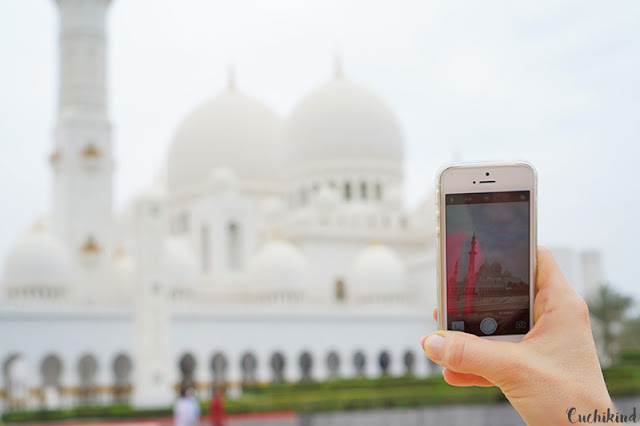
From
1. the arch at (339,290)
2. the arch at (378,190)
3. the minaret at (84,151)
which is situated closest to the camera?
the minaret at (84,151)

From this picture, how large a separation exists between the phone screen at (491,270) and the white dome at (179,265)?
77.9ft

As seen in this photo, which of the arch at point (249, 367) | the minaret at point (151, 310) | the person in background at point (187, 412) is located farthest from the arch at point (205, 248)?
the person in background at point (187, 412)

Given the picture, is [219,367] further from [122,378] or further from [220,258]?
[220,258]

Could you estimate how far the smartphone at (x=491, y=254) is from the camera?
1601mm

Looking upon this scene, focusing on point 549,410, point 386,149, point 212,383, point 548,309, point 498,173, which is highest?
point 386,149

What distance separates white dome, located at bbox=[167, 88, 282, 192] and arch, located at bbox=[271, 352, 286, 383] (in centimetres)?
941

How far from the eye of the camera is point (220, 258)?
28.4m

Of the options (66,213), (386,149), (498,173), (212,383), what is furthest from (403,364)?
(498,173)

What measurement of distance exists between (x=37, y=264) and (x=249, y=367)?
709 cm

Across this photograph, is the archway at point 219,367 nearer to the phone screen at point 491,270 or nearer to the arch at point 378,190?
the arch at point 378,190

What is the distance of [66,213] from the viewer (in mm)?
25125

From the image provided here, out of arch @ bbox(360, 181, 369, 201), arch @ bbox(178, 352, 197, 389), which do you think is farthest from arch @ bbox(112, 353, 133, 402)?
arch @ bbox(360, 181, 369, 201)

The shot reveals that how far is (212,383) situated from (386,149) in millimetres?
12016

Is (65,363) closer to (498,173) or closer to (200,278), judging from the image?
(200,278)
